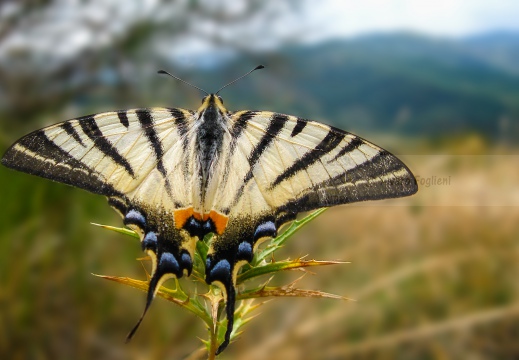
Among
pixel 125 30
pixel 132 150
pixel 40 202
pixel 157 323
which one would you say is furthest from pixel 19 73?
pixel 132 150

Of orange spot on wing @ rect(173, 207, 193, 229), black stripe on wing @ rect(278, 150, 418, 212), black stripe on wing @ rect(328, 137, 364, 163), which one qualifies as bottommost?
orange spot on wing @ rect(173, 207, 193, 229)

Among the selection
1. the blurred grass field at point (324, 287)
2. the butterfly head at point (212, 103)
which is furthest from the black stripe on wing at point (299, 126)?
the blurred grass field at point (324, 287)

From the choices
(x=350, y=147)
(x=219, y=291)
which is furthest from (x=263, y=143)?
(x=219, y=291)

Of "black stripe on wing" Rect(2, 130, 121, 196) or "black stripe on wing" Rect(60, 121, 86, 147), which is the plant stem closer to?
"black stripe on wing" Rect(2, 130, 121, 196)

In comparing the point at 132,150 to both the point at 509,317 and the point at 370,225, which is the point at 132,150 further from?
the point at 370,225

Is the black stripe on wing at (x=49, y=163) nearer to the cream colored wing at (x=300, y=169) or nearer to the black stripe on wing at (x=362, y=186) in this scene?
the cream colored wing at (x=300, y=169)

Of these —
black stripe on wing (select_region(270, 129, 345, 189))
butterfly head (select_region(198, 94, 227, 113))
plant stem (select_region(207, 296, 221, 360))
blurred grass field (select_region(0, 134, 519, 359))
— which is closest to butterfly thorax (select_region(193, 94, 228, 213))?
butterfly head (select_region(198, 94, 227, 113))

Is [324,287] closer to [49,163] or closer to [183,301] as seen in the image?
[49,163]
